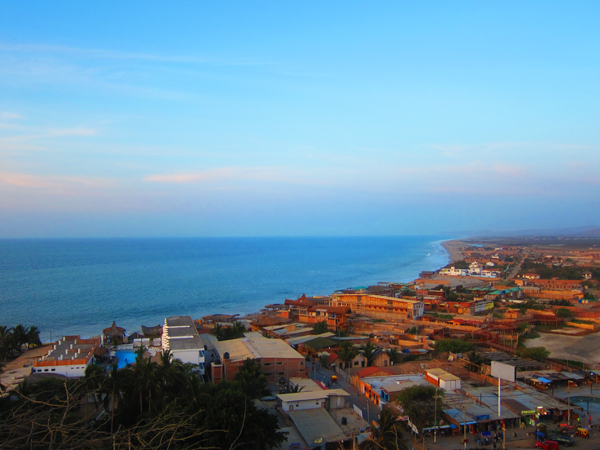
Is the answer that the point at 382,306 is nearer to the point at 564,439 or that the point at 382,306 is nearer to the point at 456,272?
the point at 564,439

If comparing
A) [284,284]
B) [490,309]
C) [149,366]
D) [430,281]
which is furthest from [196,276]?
[149,366]

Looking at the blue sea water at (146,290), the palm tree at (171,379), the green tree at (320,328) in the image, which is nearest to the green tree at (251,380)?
the palm tree at (171,379)

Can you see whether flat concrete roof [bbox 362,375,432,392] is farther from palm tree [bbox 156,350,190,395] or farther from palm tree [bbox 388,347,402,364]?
palm tree [bbox 156,350,190,395]

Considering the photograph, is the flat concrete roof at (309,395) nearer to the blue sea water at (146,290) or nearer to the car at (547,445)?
the car at (547,445)

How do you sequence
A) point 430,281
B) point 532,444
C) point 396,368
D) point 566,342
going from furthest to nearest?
point 430,281 < point 566,342 < point 396,368 < point 532,444

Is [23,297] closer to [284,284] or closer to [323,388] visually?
[284,284]

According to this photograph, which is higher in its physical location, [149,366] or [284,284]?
[149,366]

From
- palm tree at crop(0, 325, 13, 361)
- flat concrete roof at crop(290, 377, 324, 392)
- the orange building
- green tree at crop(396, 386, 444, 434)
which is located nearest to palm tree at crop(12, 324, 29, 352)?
palm tree at crop(0, 325, 13, 361)

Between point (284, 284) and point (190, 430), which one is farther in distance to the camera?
point (284, 284)
